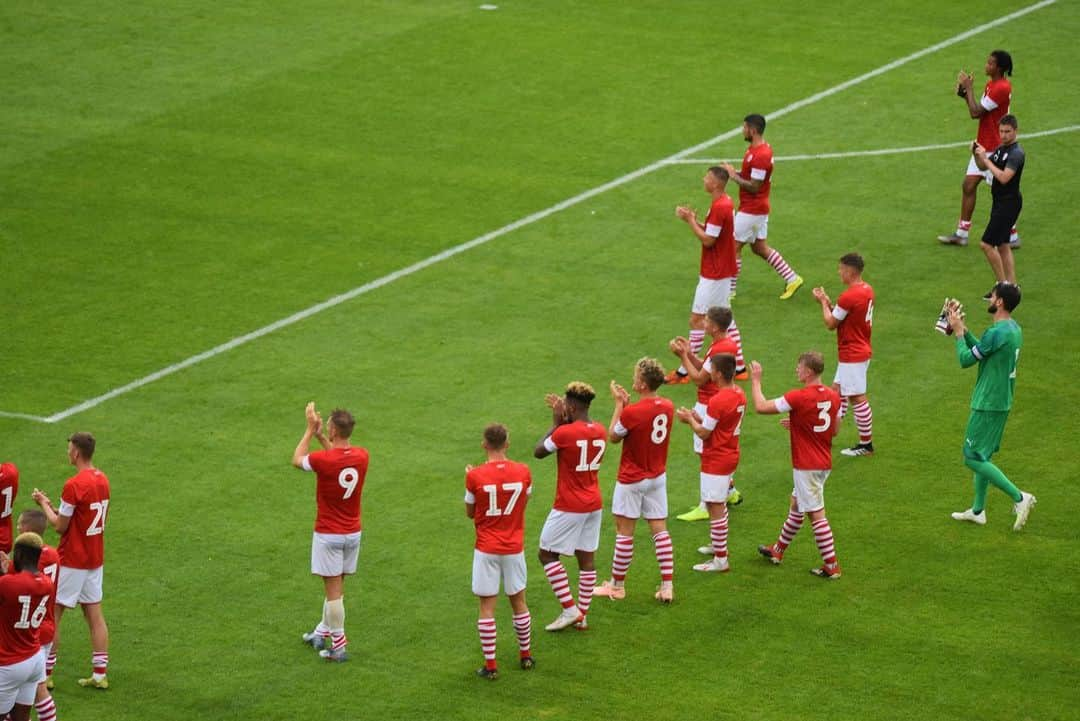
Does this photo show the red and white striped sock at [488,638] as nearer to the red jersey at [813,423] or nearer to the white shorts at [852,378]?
the red jersey at [813,423]

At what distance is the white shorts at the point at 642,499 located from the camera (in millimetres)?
15375

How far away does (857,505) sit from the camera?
57.2 feet

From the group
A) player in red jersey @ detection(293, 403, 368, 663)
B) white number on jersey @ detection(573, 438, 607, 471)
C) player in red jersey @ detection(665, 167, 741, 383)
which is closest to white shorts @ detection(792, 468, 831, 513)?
white number on jersey @ detection(573, 438, 607, 471)

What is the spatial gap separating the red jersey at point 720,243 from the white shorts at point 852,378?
2364 millimetres

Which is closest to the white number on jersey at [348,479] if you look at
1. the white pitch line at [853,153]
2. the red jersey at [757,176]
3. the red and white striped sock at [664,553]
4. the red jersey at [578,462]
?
the red jersey at [578,462]

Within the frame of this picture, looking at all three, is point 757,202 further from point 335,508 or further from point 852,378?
point 335,508

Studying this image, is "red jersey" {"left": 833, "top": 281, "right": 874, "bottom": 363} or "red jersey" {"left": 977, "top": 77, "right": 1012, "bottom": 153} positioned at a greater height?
"red jersey" {"left": 977, "top": 77, "right": 1012, "bottom": 153}

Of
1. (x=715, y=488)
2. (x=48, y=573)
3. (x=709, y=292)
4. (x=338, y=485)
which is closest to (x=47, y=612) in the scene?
(x=48, y=573)

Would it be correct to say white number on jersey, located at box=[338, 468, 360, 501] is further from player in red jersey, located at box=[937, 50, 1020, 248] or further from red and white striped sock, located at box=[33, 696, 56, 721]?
player in red jersey, located at box=[937, 50, 1020, 248]

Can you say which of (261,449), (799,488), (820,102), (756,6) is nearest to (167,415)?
(261,449)

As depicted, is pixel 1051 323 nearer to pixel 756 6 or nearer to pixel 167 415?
pixel 167 415

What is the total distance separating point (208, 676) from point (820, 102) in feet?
60.0

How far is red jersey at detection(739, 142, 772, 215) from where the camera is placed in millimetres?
21734

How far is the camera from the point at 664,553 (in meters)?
15.4
